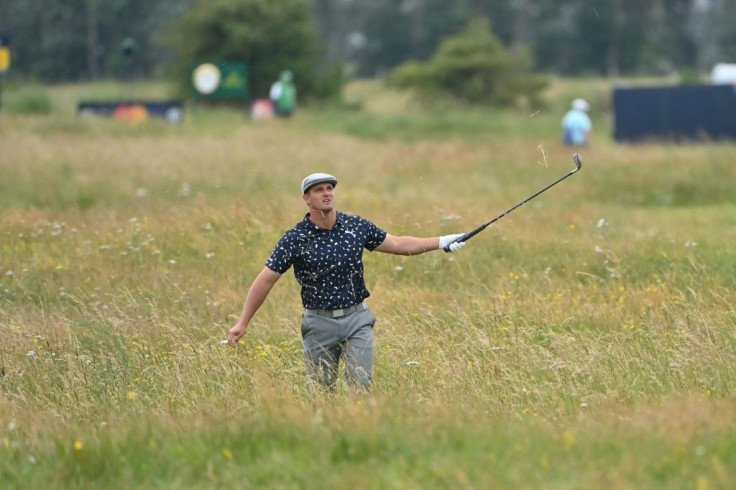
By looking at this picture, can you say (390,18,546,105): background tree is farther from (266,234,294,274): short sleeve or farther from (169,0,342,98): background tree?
(266,234,294,274): short sleeve

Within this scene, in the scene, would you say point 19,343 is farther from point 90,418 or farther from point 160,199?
point 160,199

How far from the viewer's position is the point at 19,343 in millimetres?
8555

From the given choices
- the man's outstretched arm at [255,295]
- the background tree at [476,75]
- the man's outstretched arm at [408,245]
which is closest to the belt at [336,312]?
the man's outstretched arm at [255,295]

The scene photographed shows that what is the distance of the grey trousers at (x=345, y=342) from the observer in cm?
691

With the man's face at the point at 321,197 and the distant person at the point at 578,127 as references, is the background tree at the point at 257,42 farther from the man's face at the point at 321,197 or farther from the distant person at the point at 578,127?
the man's face at the point at 321,197

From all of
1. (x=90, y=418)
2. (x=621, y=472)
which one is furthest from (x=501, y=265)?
(x=621, y=472)

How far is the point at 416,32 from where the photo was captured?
75562 mm

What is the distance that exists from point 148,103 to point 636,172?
658 inches

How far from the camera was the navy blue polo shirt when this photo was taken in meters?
6.89

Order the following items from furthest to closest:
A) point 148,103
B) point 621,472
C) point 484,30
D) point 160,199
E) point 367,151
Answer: point 484,30 → point 148,103 → point 367,151 → point 160,199 → point 621,472

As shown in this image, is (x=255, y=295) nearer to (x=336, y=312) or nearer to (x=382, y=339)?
(x=336, y=312)

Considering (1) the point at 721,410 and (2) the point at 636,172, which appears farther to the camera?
(2) the point at 636,172

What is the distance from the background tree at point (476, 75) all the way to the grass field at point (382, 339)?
27.2 meters

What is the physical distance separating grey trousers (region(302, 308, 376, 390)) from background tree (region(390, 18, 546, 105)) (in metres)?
39.0
